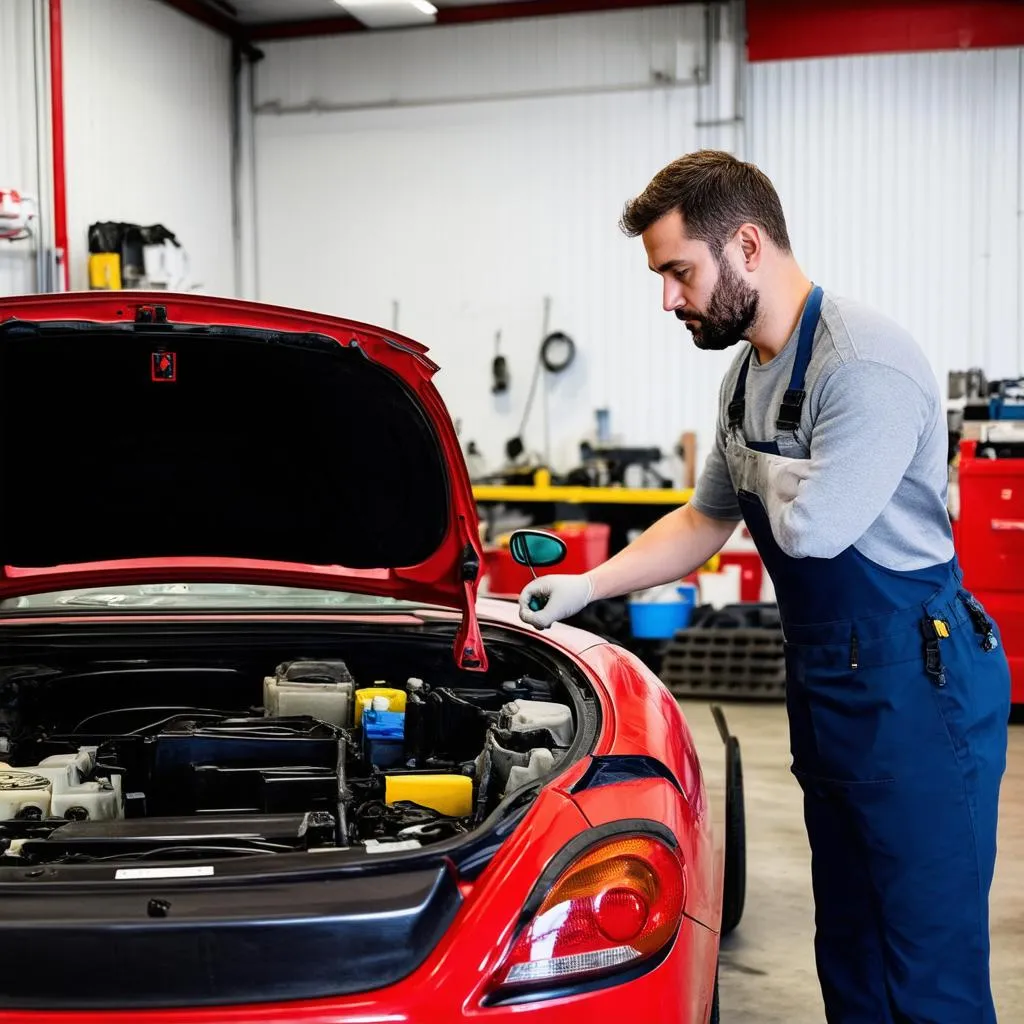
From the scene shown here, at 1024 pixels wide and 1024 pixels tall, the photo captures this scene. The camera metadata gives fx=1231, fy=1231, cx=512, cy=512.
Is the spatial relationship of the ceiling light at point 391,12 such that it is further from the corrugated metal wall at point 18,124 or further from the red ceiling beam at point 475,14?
the corrugated metal wall at point 18,124

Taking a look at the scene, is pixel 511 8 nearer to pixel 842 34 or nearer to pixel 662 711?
pixel 842 34

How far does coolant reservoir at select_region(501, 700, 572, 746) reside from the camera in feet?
6.57

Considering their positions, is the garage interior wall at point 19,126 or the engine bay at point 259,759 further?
the garage interior wall at point 19,126

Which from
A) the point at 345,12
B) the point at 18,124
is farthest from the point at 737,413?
the point at 345,12

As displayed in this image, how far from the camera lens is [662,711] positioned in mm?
2090

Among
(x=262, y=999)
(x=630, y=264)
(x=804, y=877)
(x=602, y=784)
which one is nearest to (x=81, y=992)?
(x=262, y=999)

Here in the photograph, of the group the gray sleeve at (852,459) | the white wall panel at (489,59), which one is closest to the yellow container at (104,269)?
the white wall panel at (489,59)

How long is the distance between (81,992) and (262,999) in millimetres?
196

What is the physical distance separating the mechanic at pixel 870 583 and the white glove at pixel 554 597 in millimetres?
373

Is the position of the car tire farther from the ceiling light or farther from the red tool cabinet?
the ceiling light

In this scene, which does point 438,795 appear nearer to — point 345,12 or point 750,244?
point 750,244

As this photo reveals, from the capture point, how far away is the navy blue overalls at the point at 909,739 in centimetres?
181

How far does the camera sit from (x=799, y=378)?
1877 mm

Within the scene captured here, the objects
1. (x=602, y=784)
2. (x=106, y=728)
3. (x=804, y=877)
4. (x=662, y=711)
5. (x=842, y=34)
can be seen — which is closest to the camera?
(x=602, y=784)
